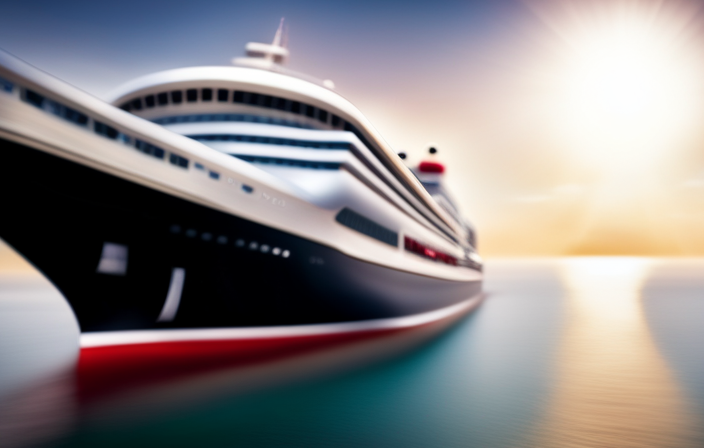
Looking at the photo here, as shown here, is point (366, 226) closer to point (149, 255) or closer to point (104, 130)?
point (149, 255)

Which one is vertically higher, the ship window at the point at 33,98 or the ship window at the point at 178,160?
the ship window at the point at 33,98

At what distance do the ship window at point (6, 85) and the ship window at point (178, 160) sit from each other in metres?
3.16

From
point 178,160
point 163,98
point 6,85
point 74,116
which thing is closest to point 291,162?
point 178,160

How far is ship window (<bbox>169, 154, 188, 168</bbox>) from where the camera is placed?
9409 millimetres

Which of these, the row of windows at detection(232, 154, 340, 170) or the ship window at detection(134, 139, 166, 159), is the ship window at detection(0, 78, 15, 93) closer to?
the ship window at detection(134, 139, 166, 159)

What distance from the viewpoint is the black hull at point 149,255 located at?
27.4 feet

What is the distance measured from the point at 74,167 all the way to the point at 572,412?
12313 mm

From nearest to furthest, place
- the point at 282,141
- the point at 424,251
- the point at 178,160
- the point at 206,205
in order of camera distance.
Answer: the point at 178,160, the point at 206,205, the point at 282,141, the point at 424,251

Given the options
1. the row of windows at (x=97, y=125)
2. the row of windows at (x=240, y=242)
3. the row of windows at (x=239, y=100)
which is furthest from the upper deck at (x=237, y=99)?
the row of windows at (x=97, y=125)

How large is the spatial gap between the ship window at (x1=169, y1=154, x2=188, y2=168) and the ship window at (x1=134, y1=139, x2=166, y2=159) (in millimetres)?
254

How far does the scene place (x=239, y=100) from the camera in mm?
15117

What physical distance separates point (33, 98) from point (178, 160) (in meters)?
3.05

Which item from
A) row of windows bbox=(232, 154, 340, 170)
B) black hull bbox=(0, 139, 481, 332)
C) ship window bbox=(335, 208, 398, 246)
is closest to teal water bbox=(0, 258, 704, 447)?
black hull bbox=(0, 139, 481, 332)

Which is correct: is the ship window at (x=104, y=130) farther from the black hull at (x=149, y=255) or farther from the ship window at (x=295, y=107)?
the ship window at (x=295, y=107)
